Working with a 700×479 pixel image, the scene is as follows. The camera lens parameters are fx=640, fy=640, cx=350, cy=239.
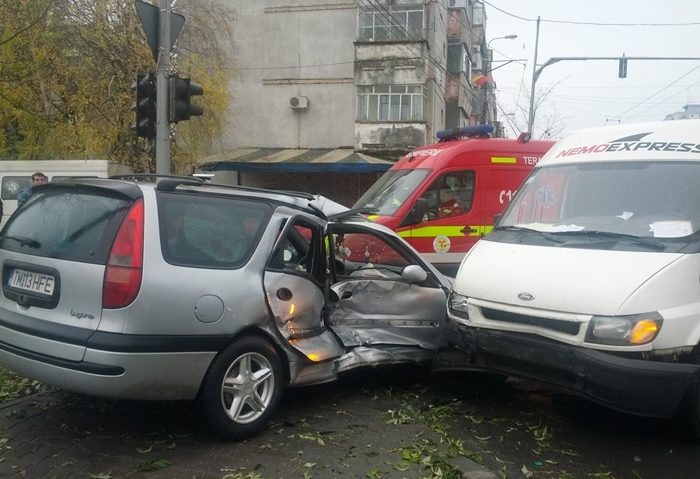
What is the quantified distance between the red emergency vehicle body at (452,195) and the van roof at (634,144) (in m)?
3.47

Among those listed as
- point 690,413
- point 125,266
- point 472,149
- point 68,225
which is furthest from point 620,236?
point 472,149

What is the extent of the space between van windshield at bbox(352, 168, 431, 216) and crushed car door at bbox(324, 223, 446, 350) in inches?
136

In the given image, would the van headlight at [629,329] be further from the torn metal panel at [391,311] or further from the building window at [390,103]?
the building window at [390,103]

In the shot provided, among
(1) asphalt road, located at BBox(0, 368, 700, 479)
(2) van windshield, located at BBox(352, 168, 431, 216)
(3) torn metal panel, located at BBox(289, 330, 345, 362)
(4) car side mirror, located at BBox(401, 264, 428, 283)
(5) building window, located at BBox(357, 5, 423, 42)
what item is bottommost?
(1) asphalt road, located at BBox(0, 368, 700, 479)

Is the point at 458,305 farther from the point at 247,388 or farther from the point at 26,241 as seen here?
the point at 26,241

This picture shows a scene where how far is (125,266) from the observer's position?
12.3 feet

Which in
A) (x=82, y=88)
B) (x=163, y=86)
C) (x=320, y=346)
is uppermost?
(x=82, y=88)

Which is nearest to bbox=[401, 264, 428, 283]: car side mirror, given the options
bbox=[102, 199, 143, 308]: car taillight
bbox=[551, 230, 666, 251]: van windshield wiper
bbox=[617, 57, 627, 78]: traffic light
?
bbox=[551, 230, 666, 251]: van windshield wiper

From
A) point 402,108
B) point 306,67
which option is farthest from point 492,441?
point 306,67

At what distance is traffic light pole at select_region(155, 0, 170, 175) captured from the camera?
320 inches

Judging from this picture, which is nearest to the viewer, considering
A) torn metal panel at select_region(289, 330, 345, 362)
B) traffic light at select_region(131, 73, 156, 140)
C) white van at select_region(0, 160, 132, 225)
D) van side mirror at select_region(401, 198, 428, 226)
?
torn metal panel at select_region(289, 330, 345, 362)

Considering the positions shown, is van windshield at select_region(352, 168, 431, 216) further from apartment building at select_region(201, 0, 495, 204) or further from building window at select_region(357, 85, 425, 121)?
building window at select_region(357, 85, 425, 121)

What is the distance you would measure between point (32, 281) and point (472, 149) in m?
7.17

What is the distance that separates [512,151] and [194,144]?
13119 millimetres
